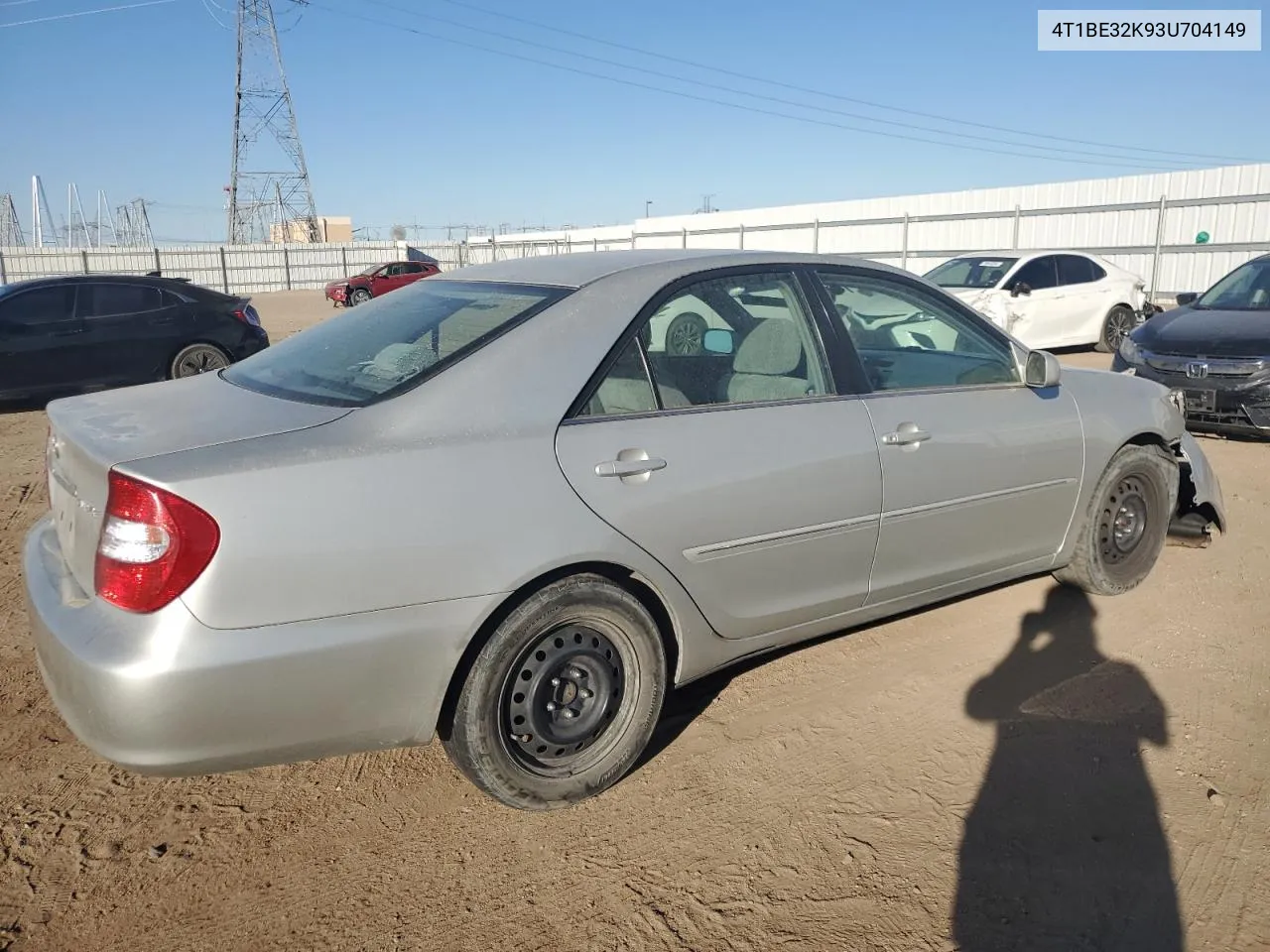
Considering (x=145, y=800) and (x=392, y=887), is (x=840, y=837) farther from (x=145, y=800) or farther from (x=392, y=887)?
(x=145, y=800)

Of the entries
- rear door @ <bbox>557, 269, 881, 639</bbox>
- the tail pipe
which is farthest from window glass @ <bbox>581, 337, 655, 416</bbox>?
the tail pipe

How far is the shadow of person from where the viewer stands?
236cm

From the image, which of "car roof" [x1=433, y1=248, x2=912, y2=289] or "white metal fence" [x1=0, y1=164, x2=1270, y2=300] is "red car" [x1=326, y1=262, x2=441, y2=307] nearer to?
"white metal fence" [x1=0, y1=164, x2=1270, y2=300]

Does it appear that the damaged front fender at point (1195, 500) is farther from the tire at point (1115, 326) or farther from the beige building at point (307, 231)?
the beige building at point (307, 231)

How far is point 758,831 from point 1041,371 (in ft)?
7.21

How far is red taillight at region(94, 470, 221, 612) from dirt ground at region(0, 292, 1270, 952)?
847 millimetres

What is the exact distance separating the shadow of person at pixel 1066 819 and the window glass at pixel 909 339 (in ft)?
3.78

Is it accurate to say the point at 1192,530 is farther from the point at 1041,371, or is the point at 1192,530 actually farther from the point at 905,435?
the point at 905,435

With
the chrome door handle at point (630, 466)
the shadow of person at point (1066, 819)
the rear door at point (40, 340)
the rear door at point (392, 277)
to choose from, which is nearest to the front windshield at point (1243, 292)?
the shadow of person at point (1066, 819)

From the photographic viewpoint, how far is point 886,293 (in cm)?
373

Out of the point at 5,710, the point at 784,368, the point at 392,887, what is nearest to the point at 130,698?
the point at 392,887

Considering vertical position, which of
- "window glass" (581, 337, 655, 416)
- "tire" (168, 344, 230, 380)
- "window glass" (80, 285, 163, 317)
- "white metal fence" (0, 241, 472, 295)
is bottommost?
"tire" (168, 344, 230, 380)

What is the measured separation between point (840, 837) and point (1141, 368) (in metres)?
6.70

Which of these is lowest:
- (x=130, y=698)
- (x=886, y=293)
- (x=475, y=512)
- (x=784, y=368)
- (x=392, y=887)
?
(x=392, y=887)
